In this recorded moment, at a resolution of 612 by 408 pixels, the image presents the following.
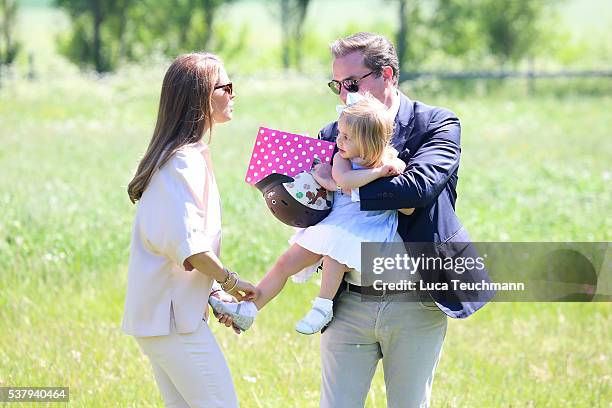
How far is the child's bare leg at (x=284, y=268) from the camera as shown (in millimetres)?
4195

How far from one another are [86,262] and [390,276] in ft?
15.4

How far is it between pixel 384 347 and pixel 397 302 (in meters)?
0.21

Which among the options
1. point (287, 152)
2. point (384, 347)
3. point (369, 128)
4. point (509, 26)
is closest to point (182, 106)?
point (287, 152)

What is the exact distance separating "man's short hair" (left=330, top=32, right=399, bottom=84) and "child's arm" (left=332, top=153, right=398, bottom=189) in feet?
1.40

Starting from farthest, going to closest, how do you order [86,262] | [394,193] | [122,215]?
[122,215], [86,262], [394,193]

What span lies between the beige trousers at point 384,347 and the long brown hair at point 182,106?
3.17 ft

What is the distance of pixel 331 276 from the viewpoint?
411 centimetres

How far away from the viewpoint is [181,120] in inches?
160

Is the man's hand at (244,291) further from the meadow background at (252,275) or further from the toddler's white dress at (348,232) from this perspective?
the meadow background at (252,275)

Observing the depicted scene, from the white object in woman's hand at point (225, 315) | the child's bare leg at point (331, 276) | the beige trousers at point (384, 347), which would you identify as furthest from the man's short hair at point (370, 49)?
the white object in woman's hand at point (225, 315)

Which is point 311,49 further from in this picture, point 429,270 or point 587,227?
point 429,270

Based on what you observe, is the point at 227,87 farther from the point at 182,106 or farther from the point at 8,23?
the point at 8,23

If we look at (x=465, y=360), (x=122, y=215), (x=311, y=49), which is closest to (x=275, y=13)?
(x=311, y=49)

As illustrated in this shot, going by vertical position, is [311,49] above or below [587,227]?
below
